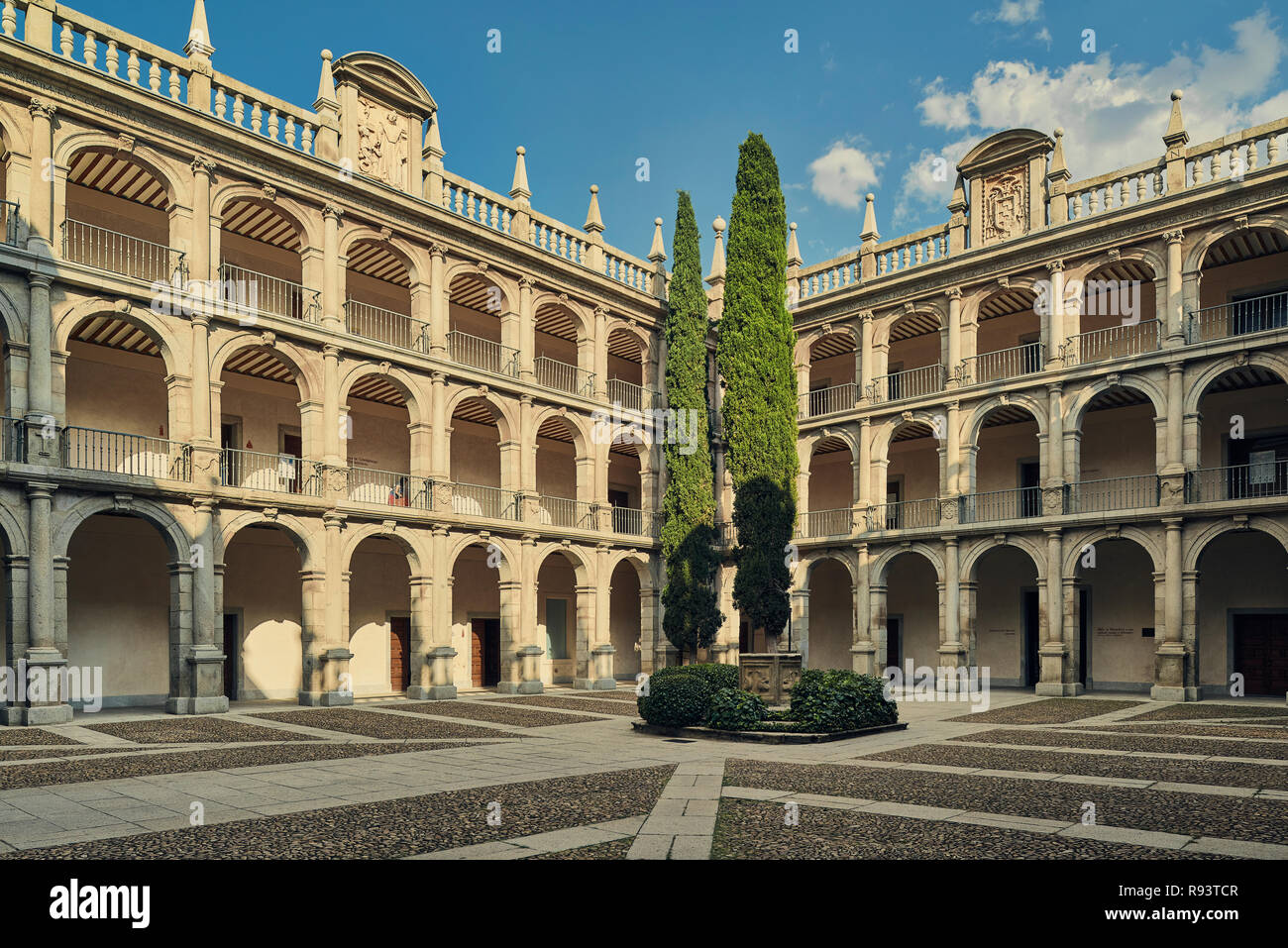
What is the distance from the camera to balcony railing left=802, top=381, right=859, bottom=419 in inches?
1188

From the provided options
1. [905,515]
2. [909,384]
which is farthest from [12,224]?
[905,515]

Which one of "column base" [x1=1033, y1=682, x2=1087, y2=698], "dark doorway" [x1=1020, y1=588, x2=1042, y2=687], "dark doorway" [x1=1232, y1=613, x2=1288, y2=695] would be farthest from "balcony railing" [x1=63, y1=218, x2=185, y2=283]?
"dark doorway" [x1=1232, y1=613, x2=1288, y2=695]

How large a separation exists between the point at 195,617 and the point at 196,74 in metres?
11.5

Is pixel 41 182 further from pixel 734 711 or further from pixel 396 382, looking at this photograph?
pixel 734 711

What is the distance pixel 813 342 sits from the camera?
31.2 m

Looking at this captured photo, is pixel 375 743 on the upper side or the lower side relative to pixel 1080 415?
lower

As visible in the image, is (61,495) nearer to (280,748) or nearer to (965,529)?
(280,748)

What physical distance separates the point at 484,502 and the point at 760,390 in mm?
10206

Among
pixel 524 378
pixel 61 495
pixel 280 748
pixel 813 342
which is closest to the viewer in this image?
pixel 280 748

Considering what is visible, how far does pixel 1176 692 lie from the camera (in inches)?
845

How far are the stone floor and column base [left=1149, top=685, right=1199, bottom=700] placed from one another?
5.13m

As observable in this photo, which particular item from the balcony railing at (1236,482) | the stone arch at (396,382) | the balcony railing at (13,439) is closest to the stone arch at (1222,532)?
the balcony railing at (1236,482)

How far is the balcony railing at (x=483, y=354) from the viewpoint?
85.1ft

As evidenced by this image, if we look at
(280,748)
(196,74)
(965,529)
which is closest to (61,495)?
(280,748)
